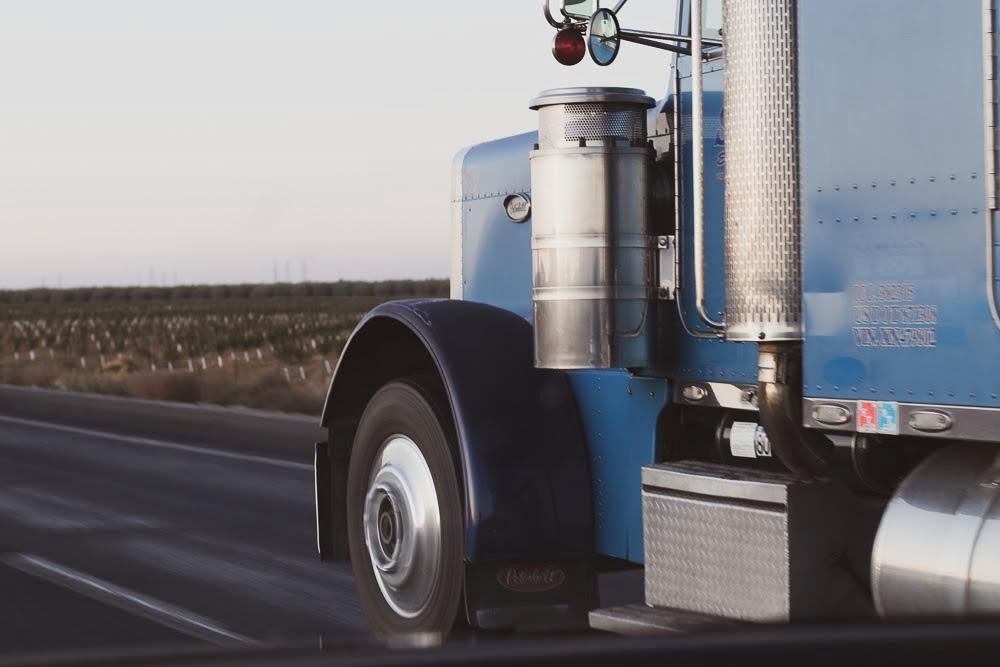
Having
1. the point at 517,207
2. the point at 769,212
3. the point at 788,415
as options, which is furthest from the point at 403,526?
the point at 769,212

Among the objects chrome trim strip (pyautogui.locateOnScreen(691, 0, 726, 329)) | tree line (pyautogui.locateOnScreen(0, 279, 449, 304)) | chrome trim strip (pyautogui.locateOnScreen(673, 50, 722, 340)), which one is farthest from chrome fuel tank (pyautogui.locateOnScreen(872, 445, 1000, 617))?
tree line (pyautogui.locateOnScreen(0, 279, 449, 304))

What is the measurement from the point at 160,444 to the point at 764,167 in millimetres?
13336

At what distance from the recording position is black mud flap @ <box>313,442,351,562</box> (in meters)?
6.86

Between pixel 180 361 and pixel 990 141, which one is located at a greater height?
pixel 990 141

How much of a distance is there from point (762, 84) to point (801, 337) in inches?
28.8

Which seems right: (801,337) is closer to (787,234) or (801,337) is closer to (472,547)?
(787,234)

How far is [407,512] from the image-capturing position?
5.98m

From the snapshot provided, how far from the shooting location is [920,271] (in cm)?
399

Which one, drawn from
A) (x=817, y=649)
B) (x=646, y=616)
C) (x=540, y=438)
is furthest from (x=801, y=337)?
(x=817, y=649)

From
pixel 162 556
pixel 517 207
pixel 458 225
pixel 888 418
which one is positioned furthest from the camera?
pixel 162 556

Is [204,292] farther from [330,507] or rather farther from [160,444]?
[330,507]

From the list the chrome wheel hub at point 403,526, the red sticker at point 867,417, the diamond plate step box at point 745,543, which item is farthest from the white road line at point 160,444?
the red sticker at point 867,417

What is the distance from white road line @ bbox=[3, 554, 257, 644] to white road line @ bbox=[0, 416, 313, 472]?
4987 millimetres

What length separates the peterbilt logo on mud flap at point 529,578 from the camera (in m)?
5.48
